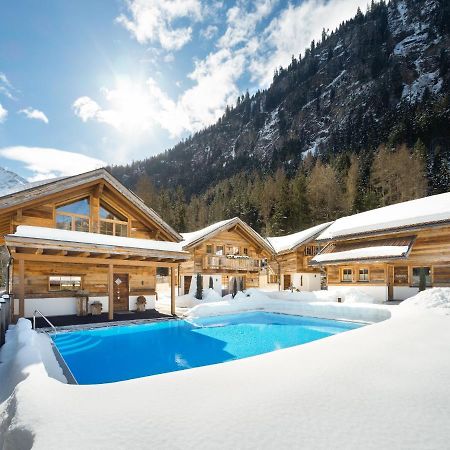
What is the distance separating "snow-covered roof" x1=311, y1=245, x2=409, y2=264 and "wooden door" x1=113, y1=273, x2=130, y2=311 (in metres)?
14.1

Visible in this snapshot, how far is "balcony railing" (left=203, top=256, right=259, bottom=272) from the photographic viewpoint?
80.5ft

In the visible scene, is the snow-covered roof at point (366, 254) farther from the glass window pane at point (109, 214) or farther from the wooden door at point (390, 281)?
the glass window pane at point (109, 214)

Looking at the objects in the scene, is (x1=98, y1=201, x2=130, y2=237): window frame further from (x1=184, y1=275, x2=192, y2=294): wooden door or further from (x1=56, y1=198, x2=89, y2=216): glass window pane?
(x1=184, y1=275, x2=192, y2=294): wooden door

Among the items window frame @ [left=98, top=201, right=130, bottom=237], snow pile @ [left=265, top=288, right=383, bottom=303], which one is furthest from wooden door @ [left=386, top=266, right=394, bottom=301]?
window frame @ [left=98, top=201, right=130, bottom=237]

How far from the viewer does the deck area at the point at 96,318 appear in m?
12.8

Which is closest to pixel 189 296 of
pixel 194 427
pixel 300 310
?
pixel 300 310

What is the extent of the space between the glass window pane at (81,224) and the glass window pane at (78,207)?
13.3 inches

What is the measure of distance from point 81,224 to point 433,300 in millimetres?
16448

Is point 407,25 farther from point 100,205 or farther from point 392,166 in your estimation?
point 100,205

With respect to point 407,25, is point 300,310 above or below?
below

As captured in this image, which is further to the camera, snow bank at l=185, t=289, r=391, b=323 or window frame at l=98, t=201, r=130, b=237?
window frame at l=98, t=201, r=130, b=237

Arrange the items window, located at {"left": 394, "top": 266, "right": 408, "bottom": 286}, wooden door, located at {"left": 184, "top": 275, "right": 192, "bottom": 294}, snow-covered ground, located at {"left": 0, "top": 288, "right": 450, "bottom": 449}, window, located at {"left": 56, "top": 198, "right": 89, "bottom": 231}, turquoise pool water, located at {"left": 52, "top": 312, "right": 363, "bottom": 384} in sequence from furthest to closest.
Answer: wooden door, located at {"left": 184, "top": 275, "right": 192, "bottom": 294} → window, located at {"left": 394, "top": 266, "right": 408, "bottom": 286} → window, located at {"left": 56, "top": 198, "right": 89, "bottom": 231} → turquoise pool water, located at {"left": 52, "top": 312, "right": 363, "bottom": 384} → snow-covered ground, located at {"left": 0, "top": 288, "right": 450, "bottom": 449}

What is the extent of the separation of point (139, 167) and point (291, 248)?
11961 cm

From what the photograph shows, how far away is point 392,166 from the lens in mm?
41062
